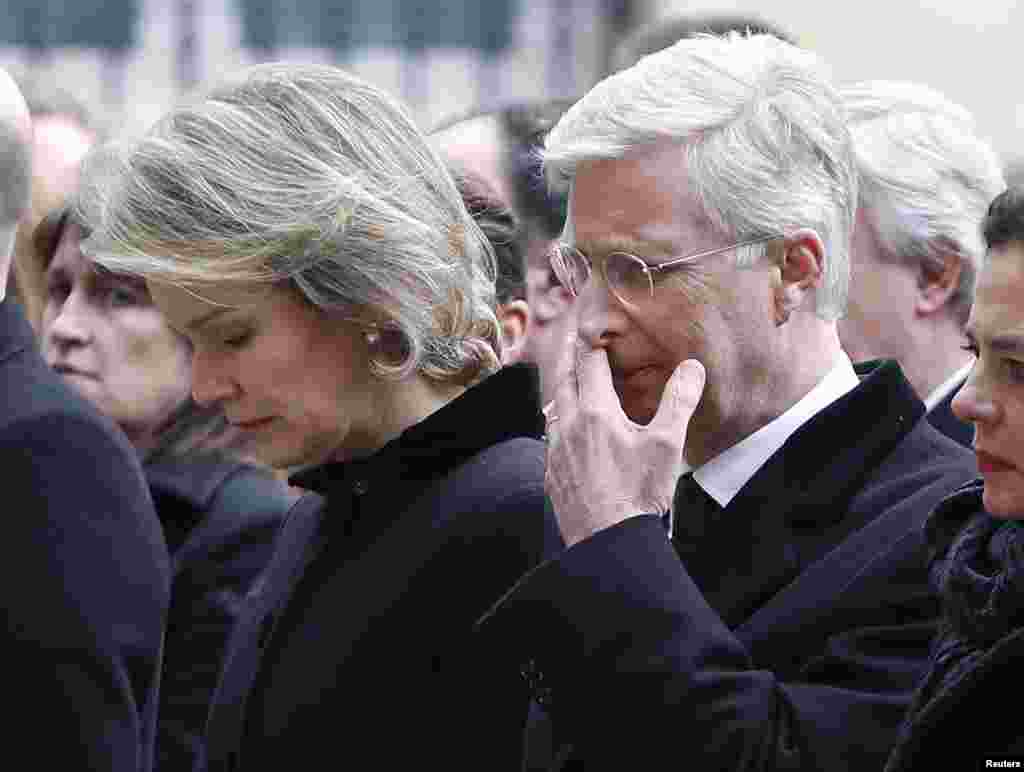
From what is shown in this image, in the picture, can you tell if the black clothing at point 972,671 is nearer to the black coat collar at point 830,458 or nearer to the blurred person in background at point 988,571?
the blurred person in background at point 988,571

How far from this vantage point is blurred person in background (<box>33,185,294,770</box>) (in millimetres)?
4016

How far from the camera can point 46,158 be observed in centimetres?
475

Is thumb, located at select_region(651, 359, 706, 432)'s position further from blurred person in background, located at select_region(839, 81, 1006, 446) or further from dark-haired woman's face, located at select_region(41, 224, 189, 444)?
dark-haired woman's face, located at select_region(41, 224, 189, 444)

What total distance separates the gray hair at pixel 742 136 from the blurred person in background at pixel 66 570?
0.92 metres

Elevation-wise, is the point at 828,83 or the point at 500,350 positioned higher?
the point at 828,83

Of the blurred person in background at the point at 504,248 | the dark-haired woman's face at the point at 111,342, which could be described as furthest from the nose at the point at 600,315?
the dark-haired woman's face at the point at 111,342

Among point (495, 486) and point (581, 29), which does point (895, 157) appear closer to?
point (495, 486)

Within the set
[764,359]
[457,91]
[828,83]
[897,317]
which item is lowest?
[457,91]

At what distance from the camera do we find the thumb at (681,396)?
259cm

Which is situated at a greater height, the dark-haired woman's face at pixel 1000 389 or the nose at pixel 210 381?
the dark-haired woman's face at pixel 1000 389

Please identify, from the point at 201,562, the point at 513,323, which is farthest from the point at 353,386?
the point at 201,562

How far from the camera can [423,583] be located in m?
2.88

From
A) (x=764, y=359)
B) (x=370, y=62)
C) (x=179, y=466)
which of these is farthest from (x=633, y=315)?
(x=370, y=62)

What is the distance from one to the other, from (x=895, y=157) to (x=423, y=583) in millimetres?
1449
